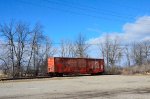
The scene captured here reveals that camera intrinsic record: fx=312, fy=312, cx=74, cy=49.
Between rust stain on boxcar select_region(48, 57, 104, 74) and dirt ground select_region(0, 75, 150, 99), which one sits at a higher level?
rust stain on boxcar select_region(48, 57, 104, 74)

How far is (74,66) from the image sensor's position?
182ft

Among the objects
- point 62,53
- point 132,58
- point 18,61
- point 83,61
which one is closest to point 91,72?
point 83,61

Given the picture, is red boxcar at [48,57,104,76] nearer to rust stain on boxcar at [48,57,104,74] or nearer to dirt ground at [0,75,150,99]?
rust stain on boxcar at [48,57,104,74]

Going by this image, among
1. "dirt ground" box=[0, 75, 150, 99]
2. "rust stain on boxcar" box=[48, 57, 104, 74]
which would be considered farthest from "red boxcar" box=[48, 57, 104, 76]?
"dirt ground" box=[0, 75, 150, 99]

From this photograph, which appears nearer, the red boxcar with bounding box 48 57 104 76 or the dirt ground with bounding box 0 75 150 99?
the dirt ground with bounding box 0 75 150 99

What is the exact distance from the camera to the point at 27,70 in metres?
63.5

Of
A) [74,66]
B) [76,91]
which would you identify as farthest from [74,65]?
[76,91]

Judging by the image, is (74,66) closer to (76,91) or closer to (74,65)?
(74,65)

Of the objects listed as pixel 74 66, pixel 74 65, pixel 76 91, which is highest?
pixel 74 65

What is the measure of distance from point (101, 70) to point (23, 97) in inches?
1674

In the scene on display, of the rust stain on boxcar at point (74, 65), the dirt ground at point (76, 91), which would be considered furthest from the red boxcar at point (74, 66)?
the dirt ground at point (76, 91)

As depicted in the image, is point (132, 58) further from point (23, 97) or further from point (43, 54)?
point (23, 97)

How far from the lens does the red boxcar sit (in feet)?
173

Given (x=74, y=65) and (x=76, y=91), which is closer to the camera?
(x=76, y=91)
